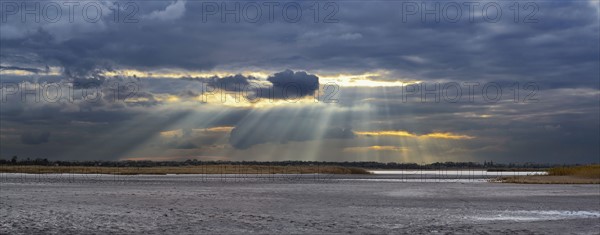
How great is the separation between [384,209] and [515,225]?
10933 mm

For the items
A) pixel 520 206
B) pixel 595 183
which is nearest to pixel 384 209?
pixel 520 206

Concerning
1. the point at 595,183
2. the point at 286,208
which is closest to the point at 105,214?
the point at 286,208

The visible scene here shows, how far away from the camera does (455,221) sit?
32.4m

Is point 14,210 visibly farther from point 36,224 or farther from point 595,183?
point 595,183

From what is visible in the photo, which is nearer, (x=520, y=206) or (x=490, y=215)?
(x=490, y=215)

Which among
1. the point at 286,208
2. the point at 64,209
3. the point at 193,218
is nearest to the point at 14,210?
the point at 64,209

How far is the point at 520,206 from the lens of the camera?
144 feet

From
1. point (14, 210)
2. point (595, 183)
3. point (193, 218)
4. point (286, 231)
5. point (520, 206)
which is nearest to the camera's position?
point (286, 231)

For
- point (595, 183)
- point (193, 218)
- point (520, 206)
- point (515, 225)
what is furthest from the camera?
point (595, 183)

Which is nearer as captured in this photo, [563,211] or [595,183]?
[563,211]

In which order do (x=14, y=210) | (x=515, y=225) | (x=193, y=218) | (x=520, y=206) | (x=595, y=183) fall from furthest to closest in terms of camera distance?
1. (x=595, y=183)
2. (x=520, y=206)
3. (x=14, y=210)
4. (x=193, y=218)
5. (x=515, y=225)

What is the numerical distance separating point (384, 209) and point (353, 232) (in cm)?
1337

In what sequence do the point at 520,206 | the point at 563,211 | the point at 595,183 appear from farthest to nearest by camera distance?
the point at 595,183
the point at 520,206
the point at 563,211

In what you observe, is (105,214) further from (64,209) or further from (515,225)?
(515,225)
